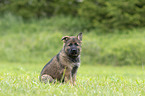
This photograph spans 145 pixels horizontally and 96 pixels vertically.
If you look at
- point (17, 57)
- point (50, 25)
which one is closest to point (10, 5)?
point (50, 25)

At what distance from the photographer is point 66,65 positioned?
22.9 feet

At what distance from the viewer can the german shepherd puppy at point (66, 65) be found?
693cm

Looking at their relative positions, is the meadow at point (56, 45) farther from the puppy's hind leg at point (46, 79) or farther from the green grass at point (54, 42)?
the puppy's hind leg at point (46, 79)

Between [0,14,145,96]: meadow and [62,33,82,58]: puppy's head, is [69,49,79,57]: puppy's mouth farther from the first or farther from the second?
[0,14,145,96]: meadow

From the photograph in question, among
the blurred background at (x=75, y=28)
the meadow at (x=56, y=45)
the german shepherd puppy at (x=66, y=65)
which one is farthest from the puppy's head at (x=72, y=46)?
the blurred background at (x=75, y=28)

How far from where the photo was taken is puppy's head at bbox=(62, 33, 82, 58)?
7008 millimetres

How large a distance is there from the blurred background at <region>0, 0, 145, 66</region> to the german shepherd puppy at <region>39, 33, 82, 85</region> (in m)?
10.1

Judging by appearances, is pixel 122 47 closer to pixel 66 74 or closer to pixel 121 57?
pixel 121 57

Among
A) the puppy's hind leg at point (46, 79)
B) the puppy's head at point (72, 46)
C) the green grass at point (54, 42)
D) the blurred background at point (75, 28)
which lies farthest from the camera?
the blurred background at point (75, 28)

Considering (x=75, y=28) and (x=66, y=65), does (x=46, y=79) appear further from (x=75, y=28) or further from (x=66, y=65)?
(x=75, y=28)

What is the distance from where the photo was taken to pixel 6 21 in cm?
3036

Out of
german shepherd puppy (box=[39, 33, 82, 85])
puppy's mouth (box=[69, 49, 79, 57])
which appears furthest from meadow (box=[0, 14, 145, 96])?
puppy's mouth (box=[69, 49, 79, 57])

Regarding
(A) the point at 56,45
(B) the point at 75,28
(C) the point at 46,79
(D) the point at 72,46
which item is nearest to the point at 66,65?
(D) the point at 72,46

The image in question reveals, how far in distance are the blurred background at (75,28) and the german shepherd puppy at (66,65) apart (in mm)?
10097
